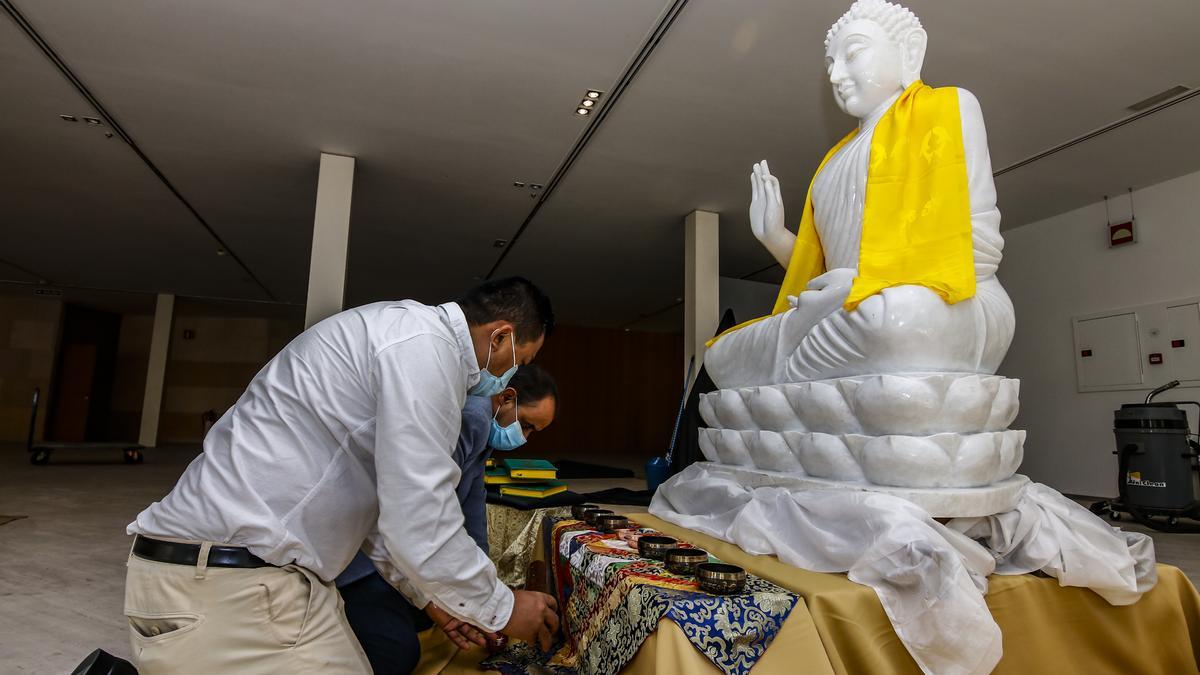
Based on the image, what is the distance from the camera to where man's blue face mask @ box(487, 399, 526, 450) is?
2.28 m

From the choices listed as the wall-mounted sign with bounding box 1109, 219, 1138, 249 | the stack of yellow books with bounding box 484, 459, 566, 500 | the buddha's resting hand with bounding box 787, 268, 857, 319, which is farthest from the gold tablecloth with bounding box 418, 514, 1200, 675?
the wall-mounted sign with bounding box 1109, 219, 1138, 249

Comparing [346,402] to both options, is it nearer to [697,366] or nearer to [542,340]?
[542,340]

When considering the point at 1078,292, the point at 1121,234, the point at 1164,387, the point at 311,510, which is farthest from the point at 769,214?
the point at 1078,292

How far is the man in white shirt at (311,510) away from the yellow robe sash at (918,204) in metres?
1.35

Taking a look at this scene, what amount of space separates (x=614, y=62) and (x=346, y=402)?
120 inches

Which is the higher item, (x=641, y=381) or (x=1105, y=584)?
(x=641, y=381)

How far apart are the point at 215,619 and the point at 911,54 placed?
9.34 feet

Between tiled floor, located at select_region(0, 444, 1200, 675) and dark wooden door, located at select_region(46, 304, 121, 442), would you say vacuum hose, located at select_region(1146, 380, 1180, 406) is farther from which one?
dark wooden door, located at select_region(46, 304, 121, 442)

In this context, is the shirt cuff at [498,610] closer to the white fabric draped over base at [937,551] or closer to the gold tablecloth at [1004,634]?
the gold tablecloth at [1004,634]

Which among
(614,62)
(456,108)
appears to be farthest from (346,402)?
(456,108)

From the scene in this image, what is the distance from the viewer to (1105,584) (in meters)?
1.66

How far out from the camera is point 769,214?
2.88 meters

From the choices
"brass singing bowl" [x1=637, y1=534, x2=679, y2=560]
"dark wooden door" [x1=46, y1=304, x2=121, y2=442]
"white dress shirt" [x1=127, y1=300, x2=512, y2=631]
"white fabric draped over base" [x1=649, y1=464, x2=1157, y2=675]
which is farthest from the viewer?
"dark wooden door" [x1=46, y1=304, x2=121, y2=442]

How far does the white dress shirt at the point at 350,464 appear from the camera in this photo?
1.14m
